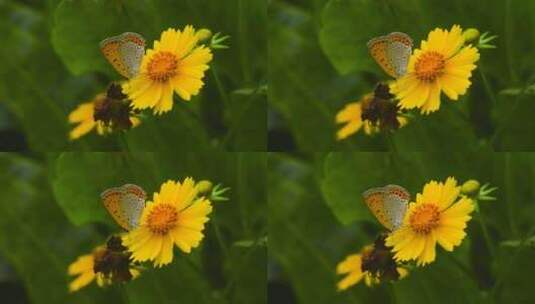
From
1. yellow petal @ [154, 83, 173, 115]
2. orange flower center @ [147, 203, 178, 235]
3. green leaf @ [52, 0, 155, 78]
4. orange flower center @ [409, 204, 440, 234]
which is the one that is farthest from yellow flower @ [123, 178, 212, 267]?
orange flower center @ [409, 204, 440, 234]

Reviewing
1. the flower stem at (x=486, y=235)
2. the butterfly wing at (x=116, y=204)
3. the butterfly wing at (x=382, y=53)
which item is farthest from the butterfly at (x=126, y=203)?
the flower stem at (x=486, y=235)

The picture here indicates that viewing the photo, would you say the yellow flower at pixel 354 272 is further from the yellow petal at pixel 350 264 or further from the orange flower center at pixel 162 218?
the orange flower center at pixel 162 218

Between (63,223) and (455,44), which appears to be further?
(63,223)

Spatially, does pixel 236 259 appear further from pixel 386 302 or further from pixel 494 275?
pixel 494 275

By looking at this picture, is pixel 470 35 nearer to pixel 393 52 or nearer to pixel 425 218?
pixel 393 52

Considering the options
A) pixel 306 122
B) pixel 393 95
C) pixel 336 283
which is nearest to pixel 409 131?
pixel 393 95

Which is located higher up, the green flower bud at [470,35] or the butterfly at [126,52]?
the butterfly at [126,52]

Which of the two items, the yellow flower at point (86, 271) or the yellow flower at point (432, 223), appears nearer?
the yellow flower at point (432, 223)
